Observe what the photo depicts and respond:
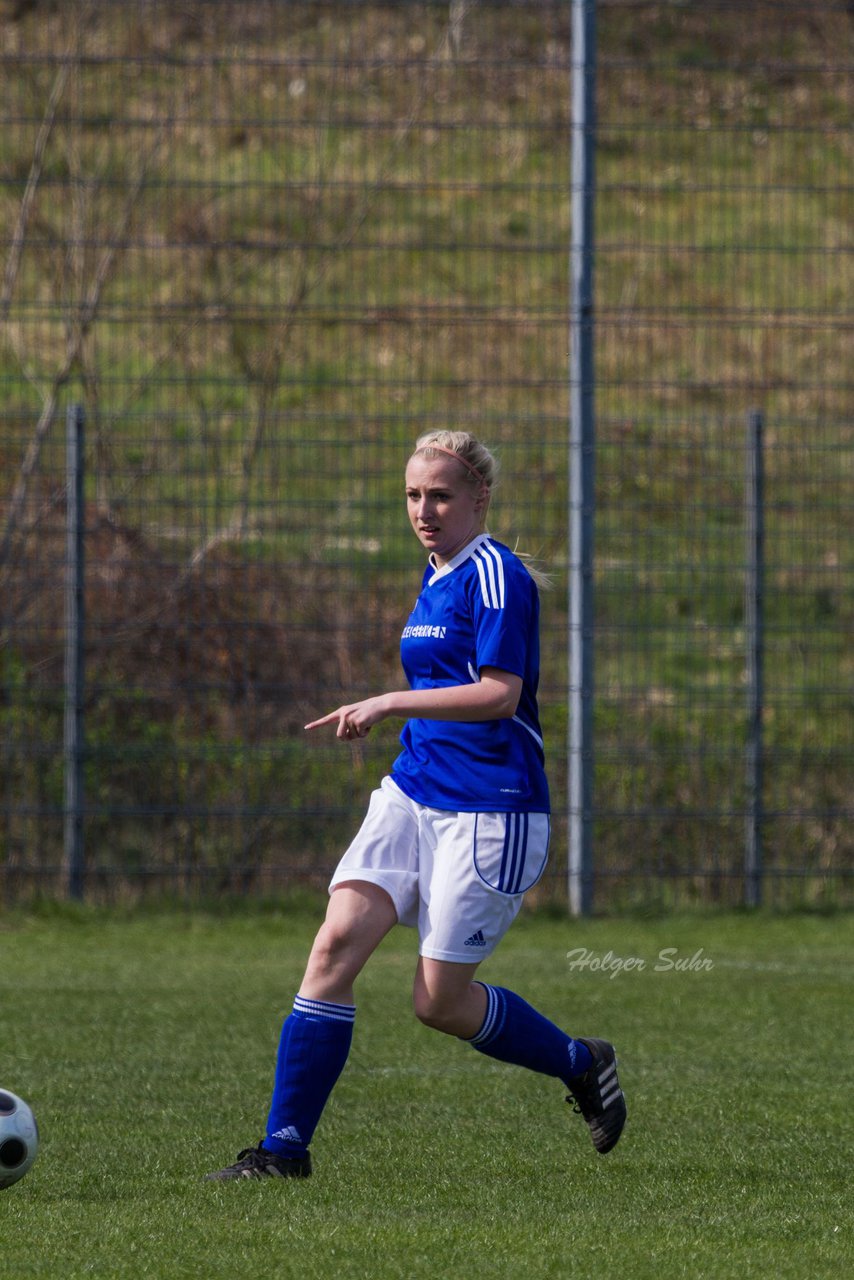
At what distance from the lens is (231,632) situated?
9.56 m

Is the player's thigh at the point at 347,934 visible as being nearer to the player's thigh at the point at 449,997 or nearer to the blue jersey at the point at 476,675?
the player's thigh at the point at 449,997

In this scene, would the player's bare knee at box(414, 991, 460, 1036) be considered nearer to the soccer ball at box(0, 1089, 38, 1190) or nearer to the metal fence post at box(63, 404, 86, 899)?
the soccer ball at box(0, 1089, 38, 1190)

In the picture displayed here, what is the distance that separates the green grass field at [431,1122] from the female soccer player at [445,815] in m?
0.35

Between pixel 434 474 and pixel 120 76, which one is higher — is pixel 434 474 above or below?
below

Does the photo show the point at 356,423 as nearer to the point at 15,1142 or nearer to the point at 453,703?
the point at 453,703

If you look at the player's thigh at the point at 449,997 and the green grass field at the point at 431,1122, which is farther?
the player's thigh at the point at 449,997

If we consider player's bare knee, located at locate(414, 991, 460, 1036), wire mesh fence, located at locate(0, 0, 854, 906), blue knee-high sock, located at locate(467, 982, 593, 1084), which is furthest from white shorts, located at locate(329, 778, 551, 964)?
wire mesh fence, located at locate(0, 0, 854, 906)

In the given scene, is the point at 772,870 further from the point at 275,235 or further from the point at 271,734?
the point at 275,235

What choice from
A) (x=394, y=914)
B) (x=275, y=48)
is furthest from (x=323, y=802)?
(x=394, y=914)

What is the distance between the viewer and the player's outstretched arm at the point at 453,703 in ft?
14.1

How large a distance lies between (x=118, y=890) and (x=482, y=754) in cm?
543

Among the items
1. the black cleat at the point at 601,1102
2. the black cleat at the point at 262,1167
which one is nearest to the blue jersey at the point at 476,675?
the black cleat at the point at 601,1102

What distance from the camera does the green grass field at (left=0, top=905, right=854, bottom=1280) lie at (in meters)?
3.75

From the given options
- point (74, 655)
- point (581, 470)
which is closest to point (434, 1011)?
point (74, 655)
